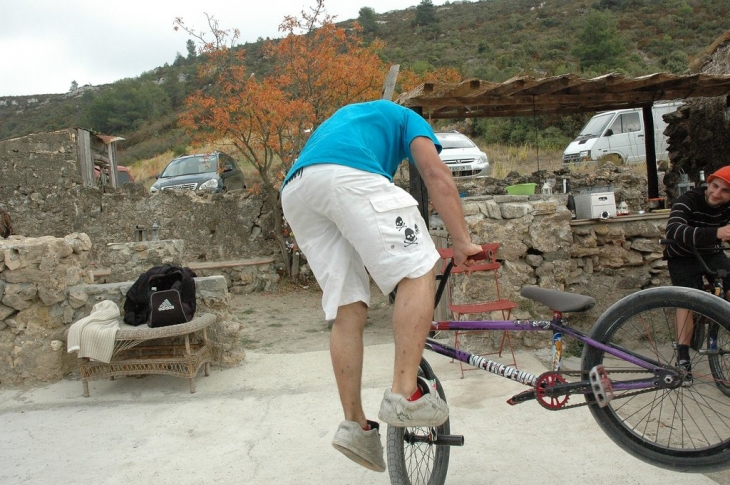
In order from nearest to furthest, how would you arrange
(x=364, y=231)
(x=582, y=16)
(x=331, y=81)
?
(x=364, y=231) → (x=331, y=81) → (x=582, y=16)

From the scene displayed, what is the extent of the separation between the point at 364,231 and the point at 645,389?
1269 millimetres

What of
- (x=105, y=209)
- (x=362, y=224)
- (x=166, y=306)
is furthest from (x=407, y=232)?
(x=105, y=209)

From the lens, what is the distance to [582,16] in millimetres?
33812

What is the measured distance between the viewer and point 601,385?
2207mm

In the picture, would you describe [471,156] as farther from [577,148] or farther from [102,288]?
[102,288]

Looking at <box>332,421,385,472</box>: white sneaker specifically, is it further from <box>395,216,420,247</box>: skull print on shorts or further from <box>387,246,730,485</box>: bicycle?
<box>395,216,420,247</box>: skull print on shorts

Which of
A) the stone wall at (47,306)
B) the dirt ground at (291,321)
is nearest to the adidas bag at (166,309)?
the stone wall at (47,306)

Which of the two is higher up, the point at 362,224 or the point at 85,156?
the point at 85,156

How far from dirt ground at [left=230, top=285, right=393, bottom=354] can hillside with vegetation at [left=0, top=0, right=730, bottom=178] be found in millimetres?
12497

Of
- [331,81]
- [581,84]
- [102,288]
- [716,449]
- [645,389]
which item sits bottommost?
[716,449]

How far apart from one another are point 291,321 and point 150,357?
3.26 m

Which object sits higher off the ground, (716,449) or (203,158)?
(203,158)

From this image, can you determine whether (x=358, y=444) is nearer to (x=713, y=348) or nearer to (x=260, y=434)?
(x=260, y=434)

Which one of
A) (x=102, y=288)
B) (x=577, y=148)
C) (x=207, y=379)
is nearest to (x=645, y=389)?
(x=207, y=379)
